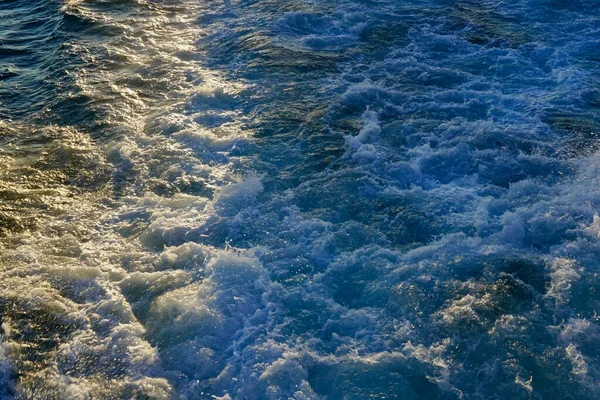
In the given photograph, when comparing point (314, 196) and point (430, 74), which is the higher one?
point (430, 74)

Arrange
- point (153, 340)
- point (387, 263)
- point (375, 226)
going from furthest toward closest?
1. point (375, 226)
2. point (387, 263)
3. point (153, 340)

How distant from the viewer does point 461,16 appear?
49.4 ft

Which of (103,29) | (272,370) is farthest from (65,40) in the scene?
(272,370)

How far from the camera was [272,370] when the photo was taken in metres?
7.04

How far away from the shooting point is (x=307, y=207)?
9.52 metres

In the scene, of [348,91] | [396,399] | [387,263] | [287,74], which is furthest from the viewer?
[287,74]

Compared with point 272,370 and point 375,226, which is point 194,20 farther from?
point 272,370

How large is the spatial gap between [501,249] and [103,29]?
1224cm

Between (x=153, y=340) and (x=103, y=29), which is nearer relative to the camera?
(x=153, y=340)

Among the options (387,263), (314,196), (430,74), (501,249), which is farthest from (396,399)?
(430,74)

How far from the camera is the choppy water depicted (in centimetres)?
714

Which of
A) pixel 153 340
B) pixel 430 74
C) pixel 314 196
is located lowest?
pixel 153 340

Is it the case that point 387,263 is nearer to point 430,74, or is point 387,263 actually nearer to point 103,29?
point 430,74

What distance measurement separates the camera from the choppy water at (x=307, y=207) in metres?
7.14
